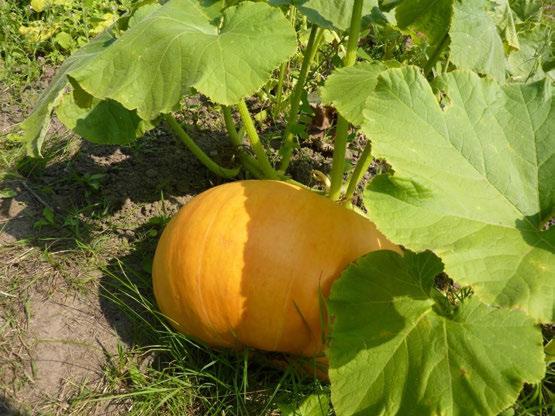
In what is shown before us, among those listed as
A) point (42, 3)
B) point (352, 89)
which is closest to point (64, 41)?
point (42, 3)

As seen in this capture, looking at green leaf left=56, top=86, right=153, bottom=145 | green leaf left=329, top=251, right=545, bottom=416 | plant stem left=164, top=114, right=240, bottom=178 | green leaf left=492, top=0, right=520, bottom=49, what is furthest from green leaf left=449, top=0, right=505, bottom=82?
green leaf left=56, top=86, right=153, bottom=145

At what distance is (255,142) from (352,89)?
24.4 inches

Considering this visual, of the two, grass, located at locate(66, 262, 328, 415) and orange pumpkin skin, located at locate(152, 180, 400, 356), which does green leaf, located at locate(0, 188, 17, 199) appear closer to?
grass, located at locate(66, 262, 328, 415)

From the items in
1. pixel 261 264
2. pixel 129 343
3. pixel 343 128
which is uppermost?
pixel 343 128

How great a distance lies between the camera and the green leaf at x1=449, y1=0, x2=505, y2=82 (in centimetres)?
212

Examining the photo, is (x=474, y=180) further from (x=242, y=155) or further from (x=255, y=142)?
(x=242, y=155)

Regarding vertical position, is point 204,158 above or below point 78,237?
above

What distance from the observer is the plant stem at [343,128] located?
6.95 ft

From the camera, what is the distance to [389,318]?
171 centimetres

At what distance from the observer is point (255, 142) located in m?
2.52

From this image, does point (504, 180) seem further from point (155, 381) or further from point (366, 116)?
point (155, 381)

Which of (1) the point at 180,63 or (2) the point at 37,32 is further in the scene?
(2) the point at 37,32

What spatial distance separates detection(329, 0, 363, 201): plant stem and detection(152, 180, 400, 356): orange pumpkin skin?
176mm

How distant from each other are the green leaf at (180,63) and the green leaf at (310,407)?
94 cm
